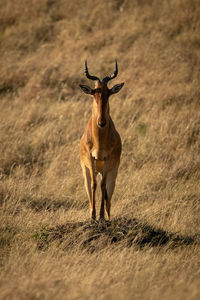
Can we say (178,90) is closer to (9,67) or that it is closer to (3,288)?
(9,67)

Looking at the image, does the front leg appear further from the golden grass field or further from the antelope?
the golden grass field

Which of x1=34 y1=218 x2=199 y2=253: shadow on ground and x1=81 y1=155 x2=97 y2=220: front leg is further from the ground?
x1=81 y1=155 x2=97 y2=220: front leg

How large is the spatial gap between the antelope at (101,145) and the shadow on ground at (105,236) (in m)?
0.62

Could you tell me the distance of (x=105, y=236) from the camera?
258 inches

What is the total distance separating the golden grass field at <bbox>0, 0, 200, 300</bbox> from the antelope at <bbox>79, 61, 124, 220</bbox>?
2.21 feet

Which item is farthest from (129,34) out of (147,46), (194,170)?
(194,170)

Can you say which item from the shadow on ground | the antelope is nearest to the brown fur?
the antelope

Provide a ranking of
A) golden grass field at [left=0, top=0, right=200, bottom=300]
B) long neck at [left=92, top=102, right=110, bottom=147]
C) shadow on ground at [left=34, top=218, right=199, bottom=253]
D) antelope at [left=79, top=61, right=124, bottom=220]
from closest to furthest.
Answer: golden grass field at [left=0, top=0, right=200, bottom=300], shadow on ground at [left=34, top=218, right=199, bottom=253], antelope at [left=79, top=61, right=124, bottom=220], long neck at [left=92, top=102, right=110, bottom=147]

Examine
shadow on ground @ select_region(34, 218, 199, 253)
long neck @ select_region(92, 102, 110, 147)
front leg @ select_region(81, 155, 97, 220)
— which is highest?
long neck @ select_region(92, 102, 110, 147)

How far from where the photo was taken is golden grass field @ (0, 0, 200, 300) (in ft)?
17.9

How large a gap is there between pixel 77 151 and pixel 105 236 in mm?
4576

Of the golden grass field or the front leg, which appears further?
the front leg

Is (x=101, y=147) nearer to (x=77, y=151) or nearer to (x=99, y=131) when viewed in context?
(x=99, y=131)

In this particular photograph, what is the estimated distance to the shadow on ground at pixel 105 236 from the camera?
6.37 metres
